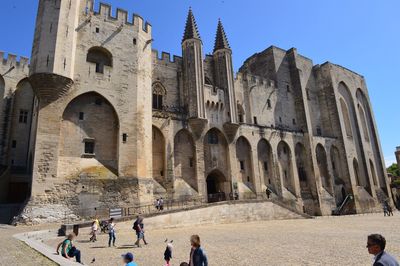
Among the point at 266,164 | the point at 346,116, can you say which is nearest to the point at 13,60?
the point at 266,164

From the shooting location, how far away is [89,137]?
61.4 ft

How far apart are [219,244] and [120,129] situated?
11.5 m

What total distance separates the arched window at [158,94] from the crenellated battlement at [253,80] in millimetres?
10149

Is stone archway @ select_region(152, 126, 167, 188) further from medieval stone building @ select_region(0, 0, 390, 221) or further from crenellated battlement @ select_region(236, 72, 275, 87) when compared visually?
crenellated battlement @ select_region(236, 72, 275, 87)

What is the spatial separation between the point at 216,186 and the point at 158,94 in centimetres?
1057

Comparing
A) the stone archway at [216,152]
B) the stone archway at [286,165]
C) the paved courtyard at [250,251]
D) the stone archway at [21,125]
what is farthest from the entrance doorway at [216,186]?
the stone archway at [21,125]

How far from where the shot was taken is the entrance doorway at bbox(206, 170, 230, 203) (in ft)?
85.4

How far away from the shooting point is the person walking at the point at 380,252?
2.95m

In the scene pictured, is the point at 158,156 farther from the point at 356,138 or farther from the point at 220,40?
the point at 356,138

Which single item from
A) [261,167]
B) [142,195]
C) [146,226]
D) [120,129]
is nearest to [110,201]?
[142,195]

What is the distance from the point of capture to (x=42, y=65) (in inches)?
679

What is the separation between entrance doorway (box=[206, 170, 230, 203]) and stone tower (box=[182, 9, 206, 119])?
6234 millimetres

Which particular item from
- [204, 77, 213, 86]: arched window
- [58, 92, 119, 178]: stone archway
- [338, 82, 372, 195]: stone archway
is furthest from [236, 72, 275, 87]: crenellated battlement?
[58, 92, 119, 178]: stone archway

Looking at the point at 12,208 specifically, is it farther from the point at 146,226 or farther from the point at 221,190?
the point at 221,190
